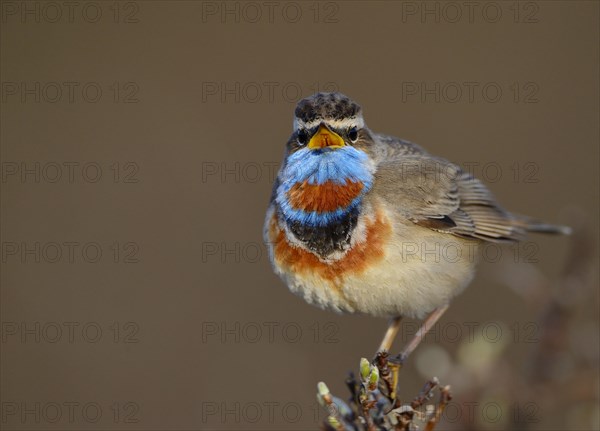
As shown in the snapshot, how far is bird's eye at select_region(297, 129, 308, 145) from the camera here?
5012 millimetres

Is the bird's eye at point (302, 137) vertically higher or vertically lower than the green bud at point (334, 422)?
higher

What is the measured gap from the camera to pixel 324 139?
16.1 feet

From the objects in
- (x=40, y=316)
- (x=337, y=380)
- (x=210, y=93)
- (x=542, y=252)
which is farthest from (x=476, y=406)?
(x=210, y=93)

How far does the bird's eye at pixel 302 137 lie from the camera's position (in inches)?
197
